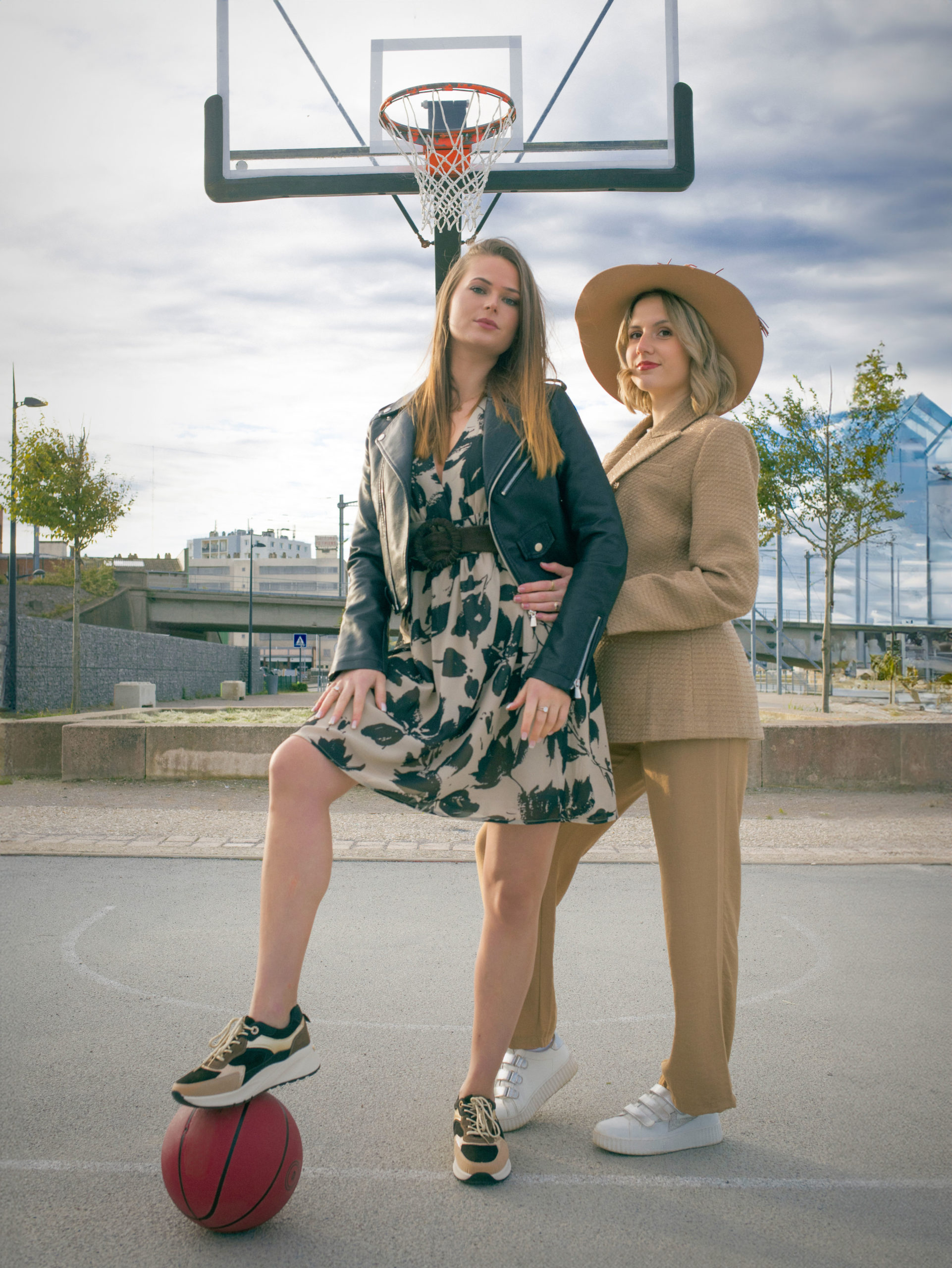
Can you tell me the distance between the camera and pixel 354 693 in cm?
235

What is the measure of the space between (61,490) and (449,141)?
18.2 meters

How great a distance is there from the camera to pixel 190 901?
17.1ft

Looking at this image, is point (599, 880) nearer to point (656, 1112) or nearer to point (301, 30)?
point (656, 1112)

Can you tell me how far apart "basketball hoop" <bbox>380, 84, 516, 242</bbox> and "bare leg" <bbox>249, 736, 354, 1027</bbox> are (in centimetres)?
664

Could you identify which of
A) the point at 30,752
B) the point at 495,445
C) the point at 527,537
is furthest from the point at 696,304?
the point at 30,752

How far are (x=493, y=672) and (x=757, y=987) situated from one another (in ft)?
7.41

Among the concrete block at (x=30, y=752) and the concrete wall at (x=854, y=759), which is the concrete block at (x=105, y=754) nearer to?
the concrete block at (x=30, y=752)

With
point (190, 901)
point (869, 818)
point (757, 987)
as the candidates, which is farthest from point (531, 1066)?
point (869, 818)

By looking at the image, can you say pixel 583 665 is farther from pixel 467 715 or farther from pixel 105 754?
pixel 105 754

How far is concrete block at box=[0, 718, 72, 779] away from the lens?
961cm

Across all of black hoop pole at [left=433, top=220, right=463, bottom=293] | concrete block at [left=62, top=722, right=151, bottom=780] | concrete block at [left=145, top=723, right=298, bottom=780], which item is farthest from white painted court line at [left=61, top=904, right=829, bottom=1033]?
black hoop pole at [left=433, top=220, right=463, bottom=293]

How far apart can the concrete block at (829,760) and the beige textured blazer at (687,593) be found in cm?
664

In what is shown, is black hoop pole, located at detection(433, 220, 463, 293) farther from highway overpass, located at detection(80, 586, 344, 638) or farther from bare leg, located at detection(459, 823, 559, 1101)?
highway overpass, located at detection(80, 586, 344, 638)

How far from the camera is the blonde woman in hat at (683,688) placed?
260cm
